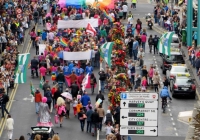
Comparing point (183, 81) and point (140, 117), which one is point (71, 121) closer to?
point (183, 81)

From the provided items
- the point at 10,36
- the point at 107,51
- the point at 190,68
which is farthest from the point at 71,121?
the point at 10,36

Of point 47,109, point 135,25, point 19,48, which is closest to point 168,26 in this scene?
point 135,25

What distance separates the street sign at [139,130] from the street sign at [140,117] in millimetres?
117

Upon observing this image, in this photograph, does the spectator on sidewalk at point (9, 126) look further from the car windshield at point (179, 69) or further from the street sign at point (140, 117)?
the street sign at point (140, 117)

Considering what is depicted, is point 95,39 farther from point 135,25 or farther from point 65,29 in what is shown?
point 135,25

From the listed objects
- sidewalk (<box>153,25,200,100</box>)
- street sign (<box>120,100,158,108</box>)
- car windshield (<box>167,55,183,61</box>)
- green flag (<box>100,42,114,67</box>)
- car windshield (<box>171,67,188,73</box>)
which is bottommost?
sidewalk (<box>153,25,200,100</box>)

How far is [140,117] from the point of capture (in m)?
26.0

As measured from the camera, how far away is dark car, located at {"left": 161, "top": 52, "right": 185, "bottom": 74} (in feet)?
184

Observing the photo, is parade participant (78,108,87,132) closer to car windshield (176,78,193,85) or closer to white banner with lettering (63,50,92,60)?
car windshield (176,78,193,85)

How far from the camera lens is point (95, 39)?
198 feet

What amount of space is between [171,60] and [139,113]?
30925 millimetres

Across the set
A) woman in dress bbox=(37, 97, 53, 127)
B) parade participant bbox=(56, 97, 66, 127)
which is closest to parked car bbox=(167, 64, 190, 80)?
parade participant bbox=(56, 97, 66, 127)

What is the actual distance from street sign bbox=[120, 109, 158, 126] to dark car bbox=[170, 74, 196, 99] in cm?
2434

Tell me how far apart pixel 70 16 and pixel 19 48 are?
21.6ft
